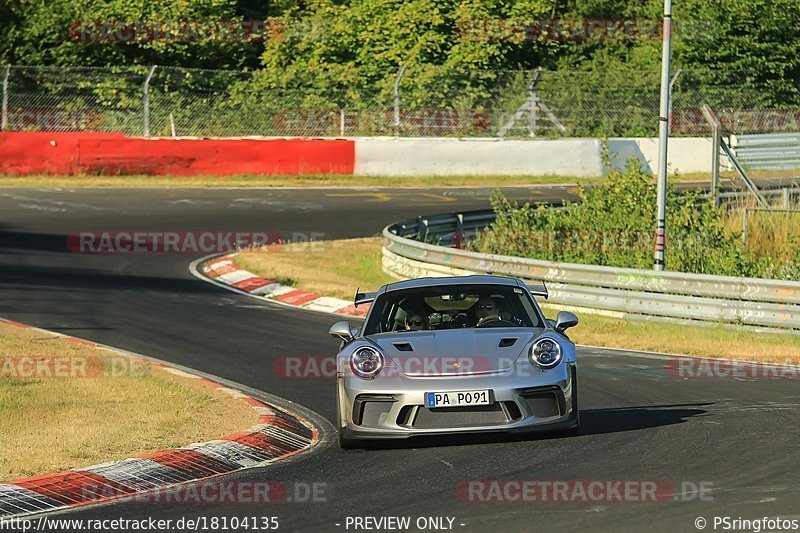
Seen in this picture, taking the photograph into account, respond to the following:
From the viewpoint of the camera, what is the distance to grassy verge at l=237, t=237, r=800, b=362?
15.1m

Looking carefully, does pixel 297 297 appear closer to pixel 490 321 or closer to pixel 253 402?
pixel 253 402

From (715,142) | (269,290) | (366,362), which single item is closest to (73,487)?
(366,362)

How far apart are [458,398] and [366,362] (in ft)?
2.66

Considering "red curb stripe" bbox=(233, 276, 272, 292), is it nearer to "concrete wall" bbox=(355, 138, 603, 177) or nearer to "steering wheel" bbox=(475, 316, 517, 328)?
"steering wheel" bbox=(475, 316, 517, 328)

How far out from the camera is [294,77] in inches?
1465

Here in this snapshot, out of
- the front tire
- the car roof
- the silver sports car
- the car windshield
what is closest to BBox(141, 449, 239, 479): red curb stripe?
the front tire

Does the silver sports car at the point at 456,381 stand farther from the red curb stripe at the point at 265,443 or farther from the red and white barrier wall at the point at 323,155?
the red and white barrier wall at the point at 323,155

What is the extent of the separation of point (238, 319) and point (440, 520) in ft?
36.4

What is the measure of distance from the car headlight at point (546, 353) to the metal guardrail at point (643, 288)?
741 cm

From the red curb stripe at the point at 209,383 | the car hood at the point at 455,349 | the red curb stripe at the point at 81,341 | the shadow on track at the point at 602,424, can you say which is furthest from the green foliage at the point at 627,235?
the car hood at the point at 455,349

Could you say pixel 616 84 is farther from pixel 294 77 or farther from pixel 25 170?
pixel 25 170

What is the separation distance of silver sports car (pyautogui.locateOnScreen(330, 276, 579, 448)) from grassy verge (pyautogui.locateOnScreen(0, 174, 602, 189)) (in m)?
21.4

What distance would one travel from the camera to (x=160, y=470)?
8.83 meters

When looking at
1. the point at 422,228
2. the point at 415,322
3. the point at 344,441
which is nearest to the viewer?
the point at 344,441
